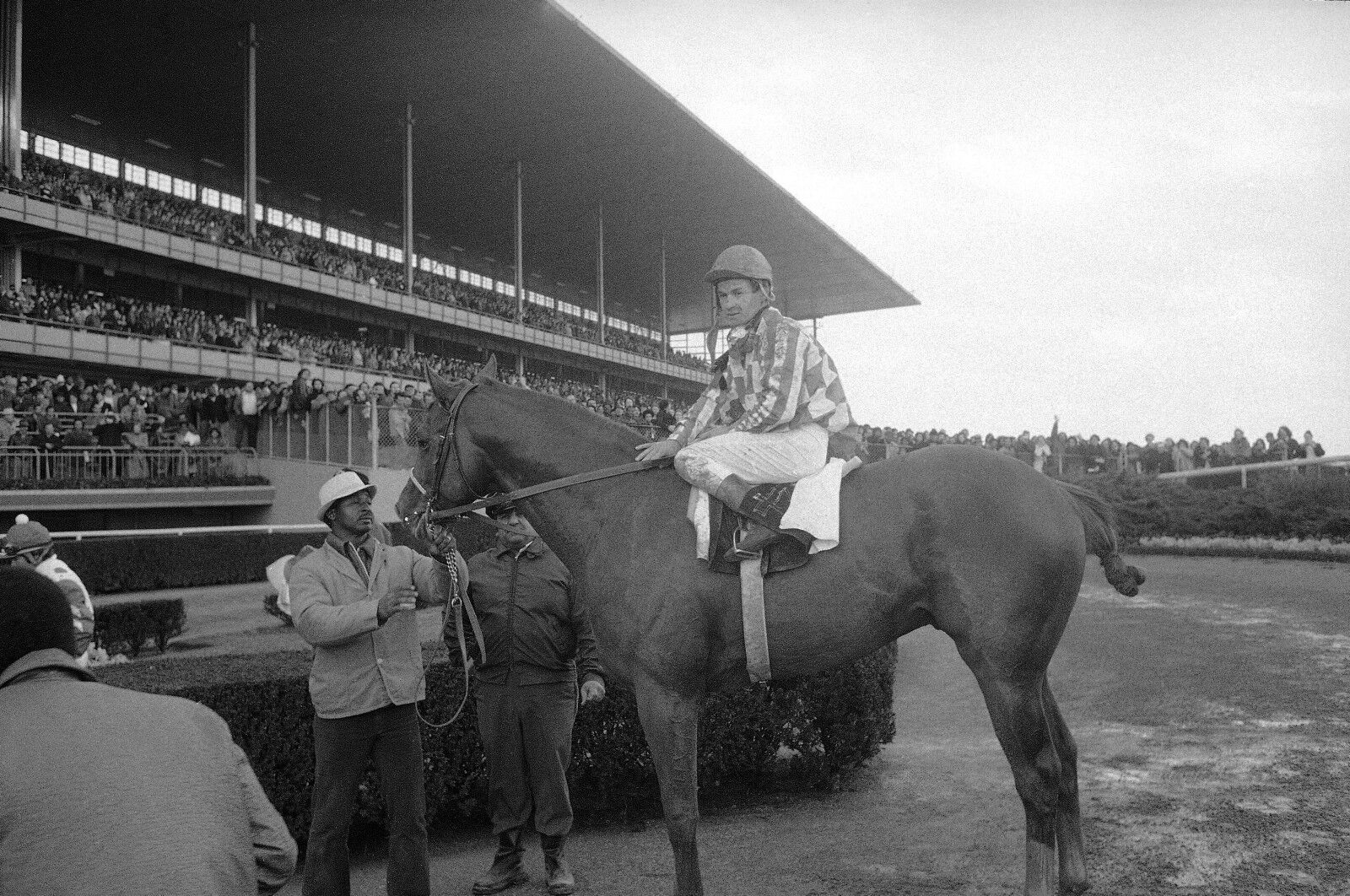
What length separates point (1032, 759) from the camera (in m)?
3.19

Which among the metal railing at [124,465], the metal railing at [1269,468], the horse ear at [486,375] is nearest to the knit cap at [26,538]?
the horse ear at [486,375]

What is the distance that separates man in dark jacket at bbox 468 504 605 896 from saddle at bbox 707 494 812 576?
1.08 m

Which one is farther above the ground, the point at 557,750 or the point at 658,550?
the point at 658,550

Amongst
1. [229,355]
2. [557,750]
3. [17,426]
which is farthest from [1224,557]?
[229,355]

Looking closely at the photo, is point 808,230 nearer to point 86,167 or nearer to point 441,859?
point 86,167

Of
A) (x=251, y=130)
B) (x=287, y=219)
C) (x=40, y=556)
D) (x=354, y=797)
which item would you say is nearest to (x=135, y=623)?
(x=40, y=556)

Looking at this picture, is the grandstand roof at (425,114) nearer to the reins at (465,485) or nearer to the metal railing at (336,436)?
the metal railing at (336,436)

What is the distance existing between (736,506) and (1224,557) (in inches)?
550

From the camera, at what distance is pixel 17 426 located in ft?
54.0

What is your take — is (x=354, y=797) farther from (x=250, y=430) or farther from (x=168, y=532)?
(x=250, y=430)

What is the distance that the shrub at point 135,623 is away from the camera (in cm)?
897

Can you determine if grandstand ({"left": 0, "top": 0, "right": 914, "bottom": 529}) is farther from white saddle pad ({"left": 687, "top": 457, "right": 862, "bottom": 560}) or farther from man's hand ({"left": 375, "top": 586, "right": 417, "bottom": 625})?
white saddle pad ({"left": 687, "top": 457, "right": 862, "bottom": 560})

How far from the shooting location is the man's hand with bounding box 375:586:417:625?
340cm

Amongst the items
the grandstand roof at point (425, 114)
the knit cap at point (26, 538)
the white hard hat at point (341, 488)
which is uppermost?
the grandstand roof at point (425, 114)
